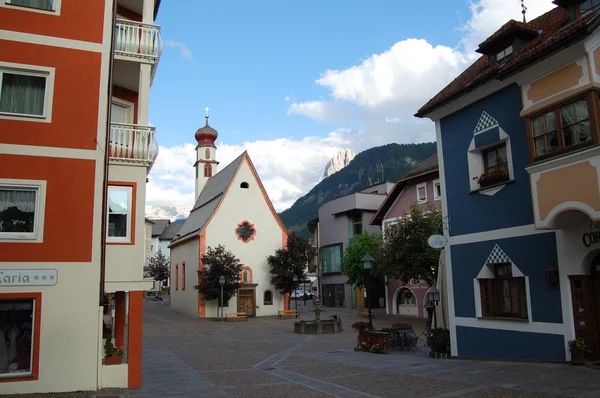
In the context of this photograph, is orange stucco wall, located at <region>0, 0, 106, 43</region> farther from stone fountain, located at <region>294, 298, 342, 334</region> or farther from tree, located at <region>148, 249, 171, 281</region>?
tree, located at <region>148, 249, 171, 281</region>

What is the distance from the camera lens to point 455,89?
17.4m

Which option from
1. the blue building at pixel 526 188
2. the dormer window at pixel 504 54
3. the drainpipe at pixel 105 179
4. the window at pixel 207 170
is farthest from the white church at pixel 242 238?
the dormer window at pixel 504 54

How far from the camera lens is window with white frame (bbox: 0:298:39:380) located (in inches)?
468

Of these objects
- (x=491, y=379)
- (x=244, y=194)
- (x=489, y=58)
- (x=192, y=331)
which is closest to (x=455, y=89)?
(x=489, y=58)

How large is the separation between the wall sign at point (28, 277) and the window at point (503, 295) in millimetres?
11772

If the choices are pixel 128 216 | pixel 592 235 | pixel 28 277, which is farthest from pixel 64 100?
pixel 592 235

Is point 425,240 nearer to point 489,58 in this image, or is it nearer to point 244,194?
point 489,58

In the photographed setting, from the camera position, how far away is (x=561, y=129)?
39.5ft

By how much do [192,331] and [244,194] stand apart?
56.4ft

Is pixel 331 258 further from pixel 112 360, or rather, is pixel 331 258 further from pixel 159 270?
pixel 112 360

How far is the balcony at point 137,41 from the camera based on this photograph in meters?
14.6

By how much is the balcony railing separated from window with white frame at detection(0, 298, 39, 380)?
4229 millimetres

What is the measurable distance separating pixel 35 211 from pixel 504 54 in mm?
13799

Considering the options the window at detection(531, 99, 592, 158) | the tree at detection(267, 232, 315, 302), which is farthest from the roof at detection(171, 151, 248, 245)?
the window at detection(531, 99, 592, 158)
